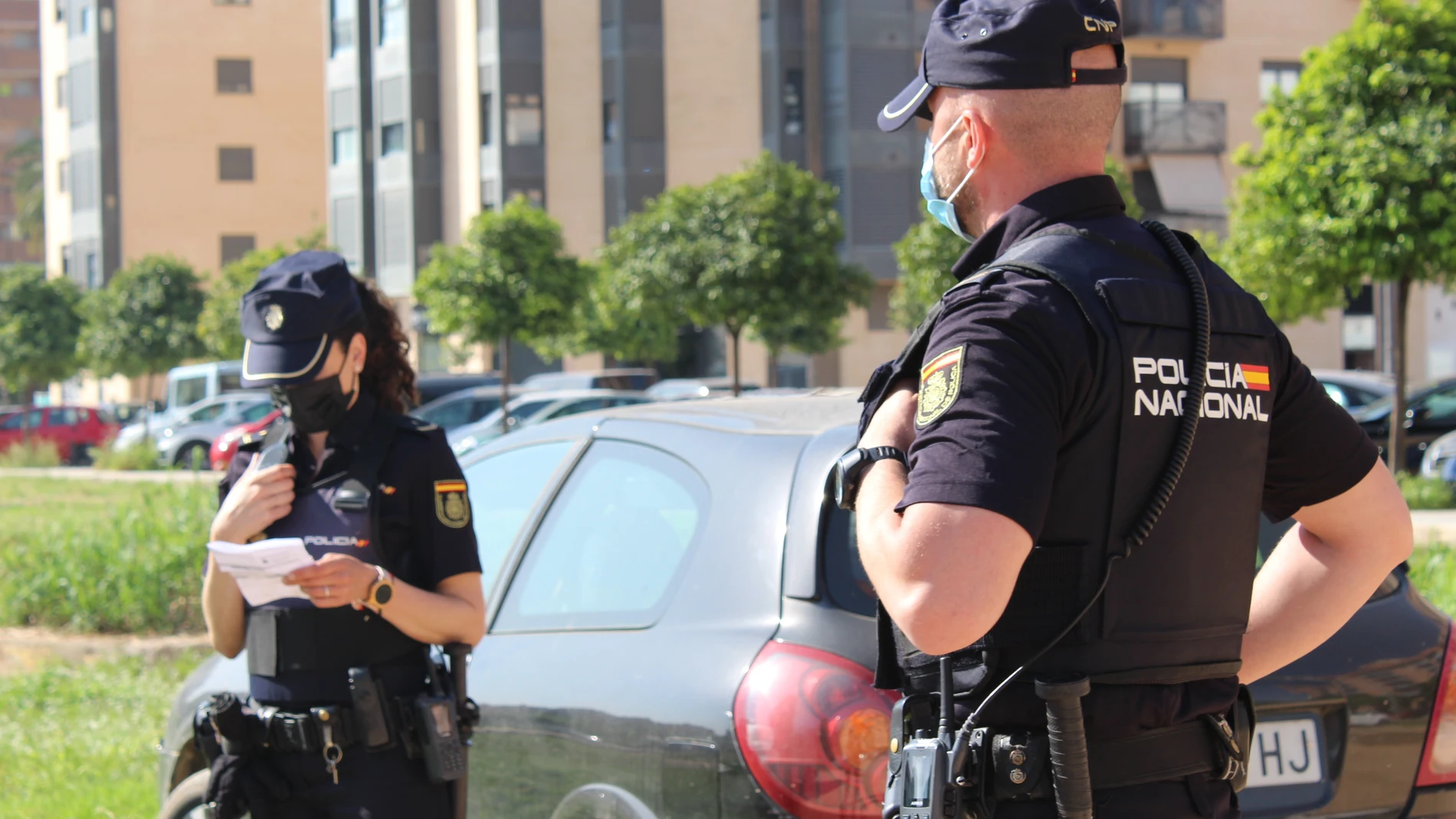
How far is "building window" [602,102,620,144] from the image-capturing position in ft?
135

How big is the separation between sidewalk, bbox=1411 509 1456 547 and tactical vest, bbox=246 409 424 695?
7.65 metres

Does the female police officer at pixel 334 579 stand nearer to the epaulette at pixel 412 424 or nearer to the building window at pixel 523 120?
the epaulette at pixel 412 424

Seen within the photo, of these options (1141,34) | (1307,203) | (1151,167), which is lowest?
(1307,203)

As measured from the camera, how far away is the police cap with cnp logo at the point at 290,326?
294 cm

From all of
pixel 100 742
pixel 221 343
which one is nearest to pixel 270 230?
pixel 221 343

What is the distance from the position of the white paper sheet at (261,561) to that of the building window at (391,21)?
142 feet

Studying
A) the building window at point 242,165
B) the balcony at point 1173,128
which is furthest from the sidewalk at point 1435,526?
the building window at point 242,165

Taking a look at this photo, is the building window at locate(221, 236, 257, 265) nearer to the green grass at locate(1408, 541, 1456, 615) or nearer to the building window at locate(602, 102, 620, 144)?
the building window at locate(602, 102, 620, 144)

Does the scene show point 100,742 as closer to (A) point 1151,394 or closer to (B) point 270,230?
(A) point 1151,394

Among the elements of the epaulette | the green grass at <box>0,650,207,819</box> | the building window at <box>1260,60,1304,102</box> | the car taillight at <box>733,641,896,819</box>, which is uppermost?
the building window at <box>1260,60,1304,102</box>

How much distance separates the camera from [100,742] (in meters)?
6.16

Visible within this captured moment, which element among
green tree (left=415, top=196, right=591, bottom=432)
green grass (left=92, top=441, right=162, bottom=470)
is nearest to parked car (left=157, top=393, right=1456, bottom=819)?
green tree (left=415, top=196, right=591, bottom=432)

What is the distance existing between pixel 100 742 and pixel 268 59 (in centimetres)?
5101

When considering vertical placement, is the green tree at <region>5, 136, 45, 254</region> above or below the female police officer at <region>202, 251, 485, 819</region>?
above
